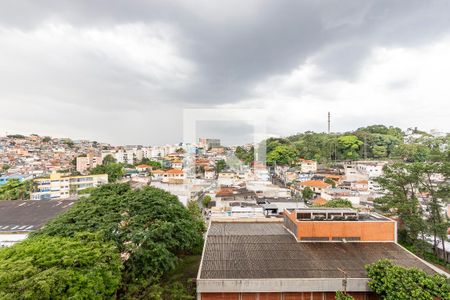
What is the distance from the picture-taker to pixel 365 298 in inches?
340

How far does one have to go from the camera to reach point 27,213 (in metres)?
19.0

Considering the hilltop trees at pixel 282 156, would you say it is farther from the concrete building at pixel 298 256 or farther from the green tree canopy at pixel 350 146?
the concrete building at pixel 298 256

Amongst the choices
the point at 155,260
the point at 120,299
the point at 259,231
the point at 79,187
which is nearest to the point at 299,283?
the point at 259,231

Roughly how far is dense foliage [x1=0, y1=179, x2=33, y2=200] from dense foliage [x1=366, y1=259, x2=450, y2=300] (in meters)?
37.9

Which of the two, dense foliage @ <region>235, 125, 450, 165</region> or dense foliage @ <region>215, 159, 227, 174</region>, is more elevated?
dense foliage @ <region>235, 125, 450, 165</region>

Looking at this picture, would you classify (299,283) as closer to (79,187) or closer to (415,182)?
(415,182)

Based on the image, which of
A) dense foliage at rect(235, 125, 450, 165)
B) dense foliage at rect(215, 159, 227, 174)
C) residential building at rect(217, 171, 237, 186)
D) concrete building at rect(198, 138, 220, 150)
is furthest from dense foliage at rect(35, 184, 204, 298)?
dense foliage at rect(235, 125, 450, 165)

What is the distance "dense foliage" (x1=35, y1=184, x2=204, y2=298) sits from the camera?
Answer: 366 inches

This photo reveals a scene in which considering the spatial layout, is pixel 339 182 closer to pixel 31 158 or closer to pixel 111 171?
pixel 111 171

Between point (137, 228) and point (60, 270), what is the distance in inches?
153

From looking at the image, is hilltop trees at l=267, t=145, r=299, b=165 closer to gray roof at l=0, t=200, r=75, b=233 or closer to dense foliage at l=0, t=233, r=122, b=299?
gray roof at l=0, t=200, r=75, b=233

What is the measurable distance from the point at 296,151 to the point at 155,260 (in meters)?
47.0

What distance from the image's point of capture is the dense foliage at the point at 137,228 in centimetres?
930

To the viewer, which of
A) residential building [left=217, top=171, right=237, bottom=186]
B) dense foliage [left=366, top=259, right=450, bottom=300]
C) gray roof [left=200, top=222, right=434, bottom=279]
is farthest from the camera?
residential building [left=217, top=171, right=237, bottom=186]
